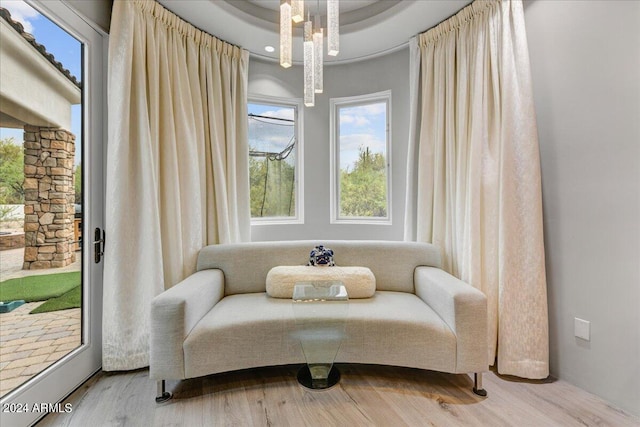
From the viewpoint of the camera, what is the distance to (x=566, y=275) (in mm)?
1747

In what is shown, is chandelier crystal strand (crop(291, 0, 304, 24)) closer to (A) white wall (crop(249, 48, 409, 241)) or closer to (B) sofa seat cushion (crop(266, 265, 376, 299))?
(B) sofa seat cushion (crop(266, 265, 376, 299))

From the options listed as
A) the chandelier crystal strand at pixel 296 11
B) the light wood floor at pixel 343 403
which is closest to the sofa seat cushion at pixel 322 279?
the light wood floor at pixel 343 403

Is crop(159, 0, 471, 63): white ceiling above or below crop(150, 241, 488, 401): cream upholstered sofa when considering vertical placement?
above

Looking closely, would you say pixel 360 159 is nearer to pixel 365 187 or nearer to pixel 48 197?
pixel 365 187

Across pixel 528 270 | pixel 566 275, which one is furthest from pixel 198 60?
pixel 566 275

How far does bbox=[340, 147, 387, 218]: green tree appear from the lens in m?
3.07

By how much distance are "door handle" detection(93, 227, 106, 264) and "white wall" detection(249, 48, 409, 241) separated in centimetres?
131

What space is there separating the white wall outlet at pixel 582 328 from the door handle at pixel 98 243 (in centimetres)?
298

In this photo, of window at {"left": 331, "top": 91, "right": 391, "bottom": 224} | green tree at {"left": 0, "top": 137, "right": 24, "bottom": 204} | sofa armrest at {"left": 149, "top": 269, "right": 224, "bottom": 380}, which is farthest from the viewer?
window at {"left": 331, "top": 91, "right": 391, "bottom": 224}

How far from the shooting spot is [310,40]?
1.68 metres

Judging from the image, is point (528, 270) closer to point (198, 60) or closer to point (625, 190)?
point (625, 190)

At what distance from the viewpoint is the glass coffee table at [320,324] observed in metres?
1.66

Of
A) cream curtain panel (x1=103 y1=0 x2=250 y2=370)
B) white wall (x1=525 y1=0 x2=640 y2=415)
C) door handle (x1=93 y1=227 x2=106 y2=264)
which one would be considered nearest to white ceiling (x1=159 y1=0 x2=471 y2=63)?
cream curtain panel (x1=103 y1=0 x2=250 y2=370)

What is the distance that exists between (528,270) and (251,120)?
2.79 meters
